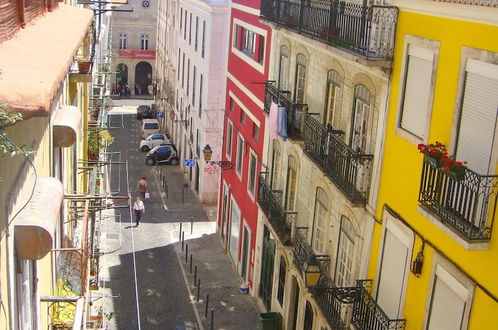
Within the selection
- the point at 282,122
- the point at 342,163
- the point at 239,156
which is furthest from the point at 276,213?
the point at 239,156

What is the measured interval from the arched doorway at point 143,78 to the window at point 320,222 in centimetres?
5793

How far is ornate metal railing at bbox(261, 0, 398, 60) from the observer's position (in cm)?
1327

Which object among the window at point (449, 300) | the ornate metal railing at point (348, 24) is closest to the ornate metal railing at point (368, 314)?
the window at point (449, 300)

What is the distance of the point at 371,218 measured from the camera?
47.6 ft

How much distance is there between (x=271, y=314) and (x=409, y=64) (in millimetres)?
11093

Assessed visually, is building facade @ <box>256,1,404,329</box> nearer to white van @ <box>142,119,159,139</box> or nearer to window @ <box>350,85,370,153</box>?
window @ <box>350,85,370,153</box>

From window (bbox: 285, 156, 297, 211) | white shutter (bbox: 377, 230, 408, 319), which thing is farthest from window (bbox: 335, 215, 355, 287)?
window (bbox: 285, 156, 297, 211)

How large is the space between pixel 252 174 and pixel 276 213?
5.44m

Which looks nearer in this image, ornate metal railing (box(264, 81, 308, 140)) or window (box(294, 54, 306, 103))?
ornate metal railing (box(264, 81, 308, 140))

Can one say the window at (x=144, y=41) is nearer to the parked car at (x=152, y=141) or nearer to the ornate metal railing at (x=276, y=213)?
the parked car at (x=152, y=141)

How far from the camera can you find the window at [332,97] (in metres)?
16.8

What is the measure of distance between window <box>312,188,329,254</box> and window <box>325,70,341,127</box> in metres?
1.86

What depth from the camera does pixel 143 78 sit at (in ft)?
245

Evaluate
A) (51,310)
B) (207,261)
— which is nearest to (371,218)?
(51,310)
